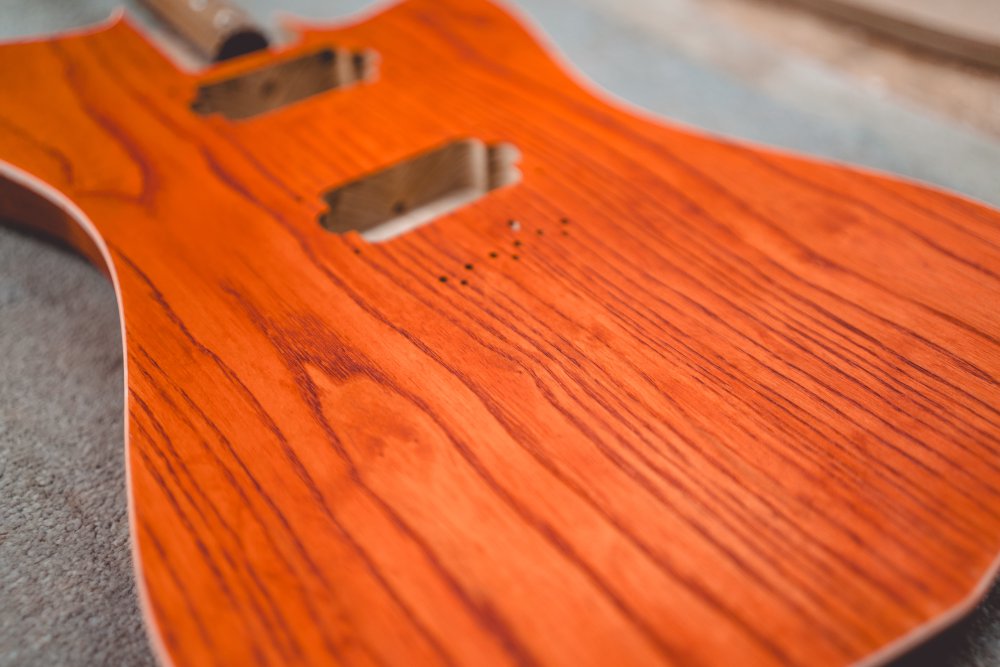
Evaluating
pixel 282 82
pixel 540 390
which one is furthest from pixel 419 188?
pixel 540 390

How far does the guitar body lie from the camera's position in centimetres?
46

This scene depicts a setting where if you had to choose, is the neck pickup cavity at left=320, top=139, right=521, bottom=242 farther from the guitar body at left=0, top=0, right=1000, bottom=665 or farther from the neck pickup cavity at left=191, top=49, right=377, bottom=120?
the neck pickup cavity at left=191, top=49, right=377, bottom=120

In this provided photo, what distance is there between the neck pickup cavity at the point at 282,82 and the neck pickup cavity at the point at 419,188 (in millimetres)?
207

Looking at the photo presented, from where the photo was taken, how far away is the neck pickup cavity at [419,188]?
86 centimetres

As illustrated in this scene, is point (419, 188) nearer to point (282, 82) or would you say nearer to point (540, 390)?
point (282, 82)

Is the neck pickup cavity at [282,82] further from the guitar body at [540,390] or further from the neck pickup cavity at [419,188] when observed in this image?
the neck pickup cavity at [419,188]

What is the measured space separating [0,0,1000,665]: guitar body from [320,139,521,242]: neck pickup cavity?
0.9 inches

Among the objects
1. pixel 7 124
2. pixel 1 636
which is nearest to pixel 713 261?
pixel 1 636

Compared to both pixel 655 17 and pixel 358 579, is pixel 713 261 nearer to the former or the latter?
pixel 358 579

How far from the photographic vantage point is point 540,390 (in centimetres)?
59

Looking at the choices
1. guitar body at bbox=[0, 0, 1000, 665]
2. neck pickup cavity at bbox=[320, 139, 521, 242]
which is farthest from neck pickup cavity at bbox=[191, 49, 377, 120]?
neck pickup cavity at bbox=[320, 139, 521, 242]

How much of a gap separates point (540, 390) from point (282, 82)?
688mm

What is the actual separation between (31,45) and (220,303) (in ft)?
2.17

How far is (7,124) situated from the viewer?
0.93m
